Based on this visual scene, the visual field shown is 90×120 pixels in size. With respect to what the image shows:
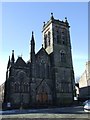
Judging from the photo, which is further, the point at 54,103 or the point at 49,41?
the point at 49,41

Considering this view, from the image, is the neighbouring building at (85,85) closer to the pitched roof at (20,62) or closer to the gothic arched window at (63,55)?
the gothic arched window at (63,55)

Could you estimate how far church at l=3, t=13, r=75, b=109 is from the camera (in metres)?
39.7

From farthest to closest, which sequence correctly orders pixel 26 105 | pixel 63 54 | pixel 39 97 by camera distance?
1. pixel 63 54
2. pixel 39 97
3. pixel 26 105

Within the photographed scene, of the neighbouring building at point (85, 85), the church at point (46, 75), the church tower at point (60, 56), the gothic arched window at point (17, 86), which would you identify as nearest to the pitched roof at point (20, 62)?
the church at point (46, 75)

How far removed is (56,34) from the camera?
159ft

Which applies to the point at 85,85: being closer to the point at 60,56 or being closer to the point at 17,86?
the point at 60,56

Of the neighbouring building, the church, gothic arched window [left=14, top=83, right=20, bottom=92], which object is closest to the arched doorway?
the church

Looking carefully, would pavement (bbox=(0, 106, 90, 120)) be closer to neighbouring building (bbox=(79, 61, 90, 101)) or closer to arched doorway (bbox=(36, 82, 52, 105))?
arched doorway (bbox=(36, 82, 52, 105))

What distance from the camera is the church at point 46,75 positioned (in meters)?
39.7

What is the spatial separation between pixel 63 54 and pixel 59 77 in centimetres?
632

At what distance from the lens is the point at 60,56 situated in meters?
47.2

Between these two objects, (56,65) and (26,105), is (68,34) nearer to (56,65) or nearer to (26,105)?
(56,65)

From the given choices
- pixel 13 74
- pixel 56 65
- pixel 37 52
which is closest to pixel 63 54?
pixel 56 65

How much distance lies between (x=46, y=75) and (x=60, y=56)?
6.29m
